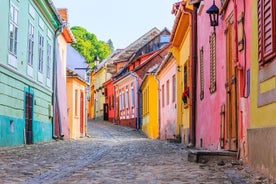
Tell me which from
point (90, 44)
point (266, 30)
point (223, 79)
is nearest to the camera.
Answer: point (266, 30)

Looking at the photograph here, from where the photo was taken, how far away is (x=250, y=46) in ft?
26.8

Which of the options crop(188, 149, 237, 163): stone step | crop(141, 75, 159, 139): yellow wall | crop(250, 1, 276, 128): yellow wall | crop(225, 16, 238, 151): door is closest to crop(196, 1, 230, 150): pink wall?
crop(225, 16, 238, 151): door

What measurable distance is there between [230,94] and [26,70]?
9.62 m

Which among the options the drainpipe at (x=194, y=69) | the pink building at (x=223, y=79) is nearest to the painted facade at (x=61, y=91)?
the drainpipe at (x=194, y=69)

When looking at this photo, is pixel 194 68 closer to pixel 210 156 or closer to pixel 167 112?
pixel 210 156

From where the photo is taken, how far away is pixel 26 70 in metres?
18.2

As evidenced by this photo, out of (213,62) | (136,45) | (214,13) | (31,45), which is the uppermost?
(136,45)

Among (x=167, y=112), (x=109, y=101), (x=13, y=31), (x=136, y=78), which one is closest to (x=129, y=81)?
(x=136, y=78)

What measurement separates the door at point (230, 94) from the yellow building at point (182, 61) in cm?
641

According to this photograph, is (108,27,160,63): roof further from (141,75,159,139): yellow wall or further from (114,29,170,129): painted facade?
(141,75,159,139): yellow wall

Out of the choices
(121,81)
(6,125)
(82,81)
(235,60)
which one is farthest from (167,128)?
(121,81)

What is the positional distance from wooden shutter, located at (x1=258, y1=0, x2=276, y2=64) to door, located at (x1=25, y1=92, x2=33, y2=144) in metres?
12.2

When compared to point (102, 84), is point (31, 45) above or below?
below

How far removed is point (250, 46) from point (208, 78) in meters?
5.48
